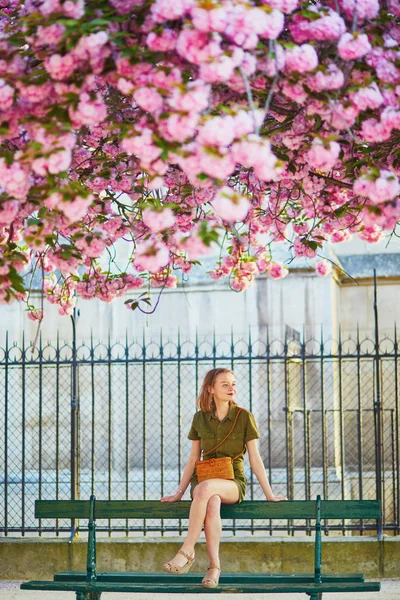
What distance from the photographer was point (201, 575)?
6953mm

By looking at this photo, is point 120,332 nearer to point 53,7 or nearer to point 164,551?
point 164,551

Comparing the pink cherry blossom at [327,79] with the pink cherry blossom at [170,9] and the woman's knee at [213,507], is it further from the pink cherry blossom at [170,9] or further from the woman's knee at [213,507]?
the woman's knee at [213,507]

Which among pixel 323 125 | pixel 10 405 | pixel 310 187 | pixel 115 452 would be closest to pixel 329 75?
pixel 323 125

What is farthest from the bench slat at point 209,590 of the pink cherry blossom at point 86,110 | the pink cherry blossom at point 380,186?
the pink cherry blossom at point 86,110

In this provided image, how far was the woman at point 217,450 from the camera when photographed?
692cm

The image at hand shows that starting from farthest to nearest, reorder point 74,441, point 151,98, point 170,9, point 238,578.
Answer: point 74,441 < point 238,578 < point 151,98 < point 170,9

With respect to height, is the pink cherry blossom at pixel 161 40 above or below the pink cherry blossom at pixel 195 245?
above

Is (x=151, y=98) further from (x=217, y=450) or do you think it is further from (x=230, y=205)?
(x=217, y=450)

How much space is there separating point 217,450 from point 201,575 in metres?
0.86

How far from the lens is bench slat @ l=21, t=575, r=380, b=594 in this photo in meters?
6.46

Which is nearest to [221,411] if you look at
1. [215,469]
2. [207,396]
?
[207,396]

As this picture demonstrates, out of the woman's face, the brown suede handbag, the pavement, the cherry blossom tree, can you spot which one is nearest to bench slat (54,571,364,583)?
the brown suede handbag

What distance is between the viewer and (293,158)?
6.66m

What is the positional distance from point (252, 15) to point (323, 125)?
1283 millimetres
